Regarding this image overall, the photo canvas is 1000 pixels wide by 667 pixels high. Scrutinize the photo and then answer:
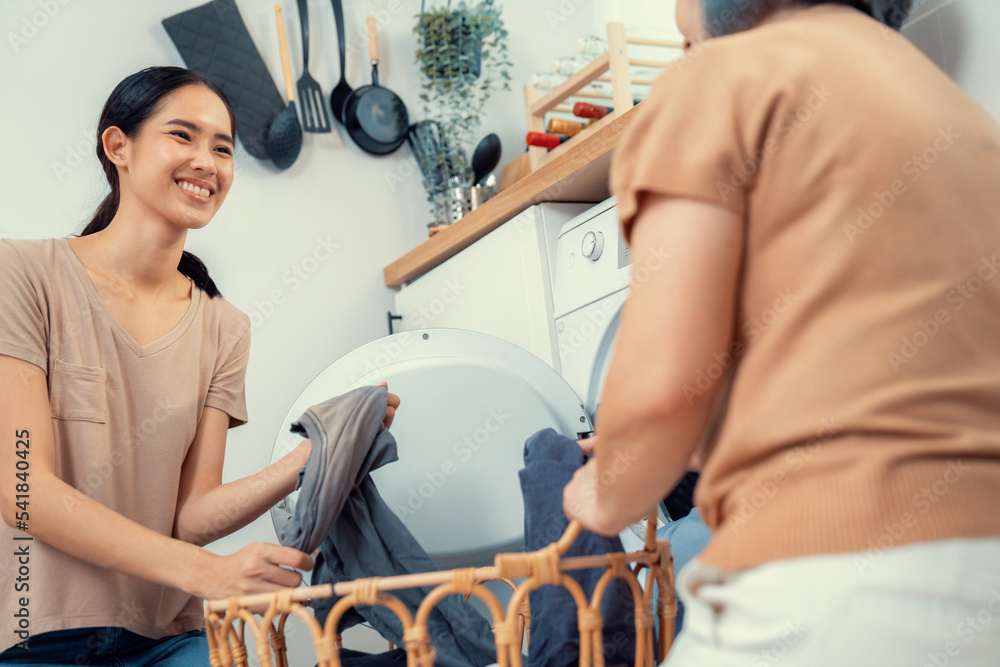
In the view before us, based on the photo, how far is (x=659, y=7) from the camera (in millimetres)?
2273

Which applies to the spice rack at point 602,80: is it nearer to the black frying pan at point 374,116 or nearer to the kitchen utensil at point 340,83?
the black frying pan at point 374,116

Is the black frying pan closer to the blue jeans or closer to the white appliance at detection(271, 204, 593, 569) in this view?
the white appliance at detection(271, 204, 593, 569)

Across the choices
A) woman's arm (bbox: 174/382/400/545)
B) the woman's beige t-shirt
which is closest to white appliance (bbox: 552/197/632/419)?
woman's arm (bbox: 174/382/400/545)

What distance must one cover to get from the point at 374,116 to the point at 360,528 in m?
1.67

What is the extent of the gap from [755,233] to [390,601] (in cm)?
38

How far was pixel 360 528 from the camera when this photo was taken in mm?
872

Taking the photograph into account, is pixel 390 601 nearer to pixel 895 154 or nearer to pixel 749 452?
pixel 749 452

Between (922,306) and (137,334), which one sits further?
(137,334)

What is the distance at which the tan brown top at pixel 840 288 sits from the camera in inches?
16.6

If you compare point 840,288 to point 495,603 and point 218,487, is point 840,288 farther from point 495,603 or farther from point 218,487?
point 218,487

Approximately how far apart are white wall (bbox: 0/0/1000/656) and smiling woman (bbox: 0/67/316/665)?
820 mm

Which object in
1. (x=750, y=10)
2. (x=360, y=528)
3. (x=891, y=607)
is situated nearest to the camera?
(x=891, y=607)

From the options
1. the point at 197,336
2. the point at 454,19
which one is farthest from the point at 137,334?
the point at 454,19

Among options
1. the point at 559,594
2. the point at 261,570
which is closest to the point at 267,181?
the point at 261,570
